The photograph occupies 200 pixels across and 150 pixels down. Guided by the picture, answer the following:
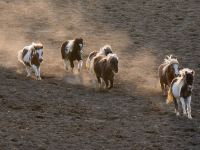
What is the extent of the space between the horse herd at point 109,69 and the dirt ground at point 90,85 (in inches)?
15.5

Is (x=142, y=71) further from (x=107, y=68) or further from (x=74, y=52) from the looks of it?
(x=107, y=68)

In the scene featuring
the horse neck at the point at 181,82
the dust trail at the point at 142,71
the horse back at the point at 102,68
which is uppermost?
the horse neck at the point at 181,82

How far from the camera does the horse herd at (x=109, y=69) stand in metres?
16.1

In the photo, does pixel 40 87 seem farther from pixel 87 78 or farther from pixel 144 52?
pixel 144 52

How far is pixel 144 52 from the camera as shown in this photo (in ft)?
87.2

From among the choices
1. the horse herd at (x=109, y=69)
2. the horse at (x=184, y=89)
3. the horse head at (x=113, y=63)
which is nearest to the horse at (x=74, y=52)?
the horse herd at (x=109, y=69)

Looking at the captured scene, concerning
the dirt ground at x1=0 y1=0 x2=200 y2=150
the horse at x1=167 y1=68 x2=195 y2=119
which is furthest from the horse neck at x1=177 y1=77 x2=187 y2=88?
the dirt ground at x1=0 y1=0 x2=200 y2=150

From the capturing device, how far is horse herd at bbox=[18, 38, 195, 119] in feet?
52.9

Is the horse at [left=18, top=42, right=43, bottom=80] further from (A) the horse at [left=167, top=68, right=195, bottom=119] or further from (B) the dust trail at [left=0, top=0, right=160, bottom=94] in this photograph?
(A) the horse at [left=167, top=68, right=195, bottom=119]

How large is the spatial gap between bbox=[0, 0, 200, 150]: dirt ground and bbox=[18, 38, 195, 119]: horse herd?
15.5 inches

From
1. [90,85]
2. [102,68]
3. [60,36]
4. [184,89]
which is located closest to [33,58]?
[90,85]

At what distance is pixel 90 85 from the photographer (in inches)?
805

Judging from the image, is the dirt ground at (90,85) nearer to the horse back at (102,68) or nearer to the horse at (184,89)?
the horse at (184,89)

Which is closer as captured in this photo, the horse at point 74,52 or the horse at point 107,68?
the horse at point 107,68
